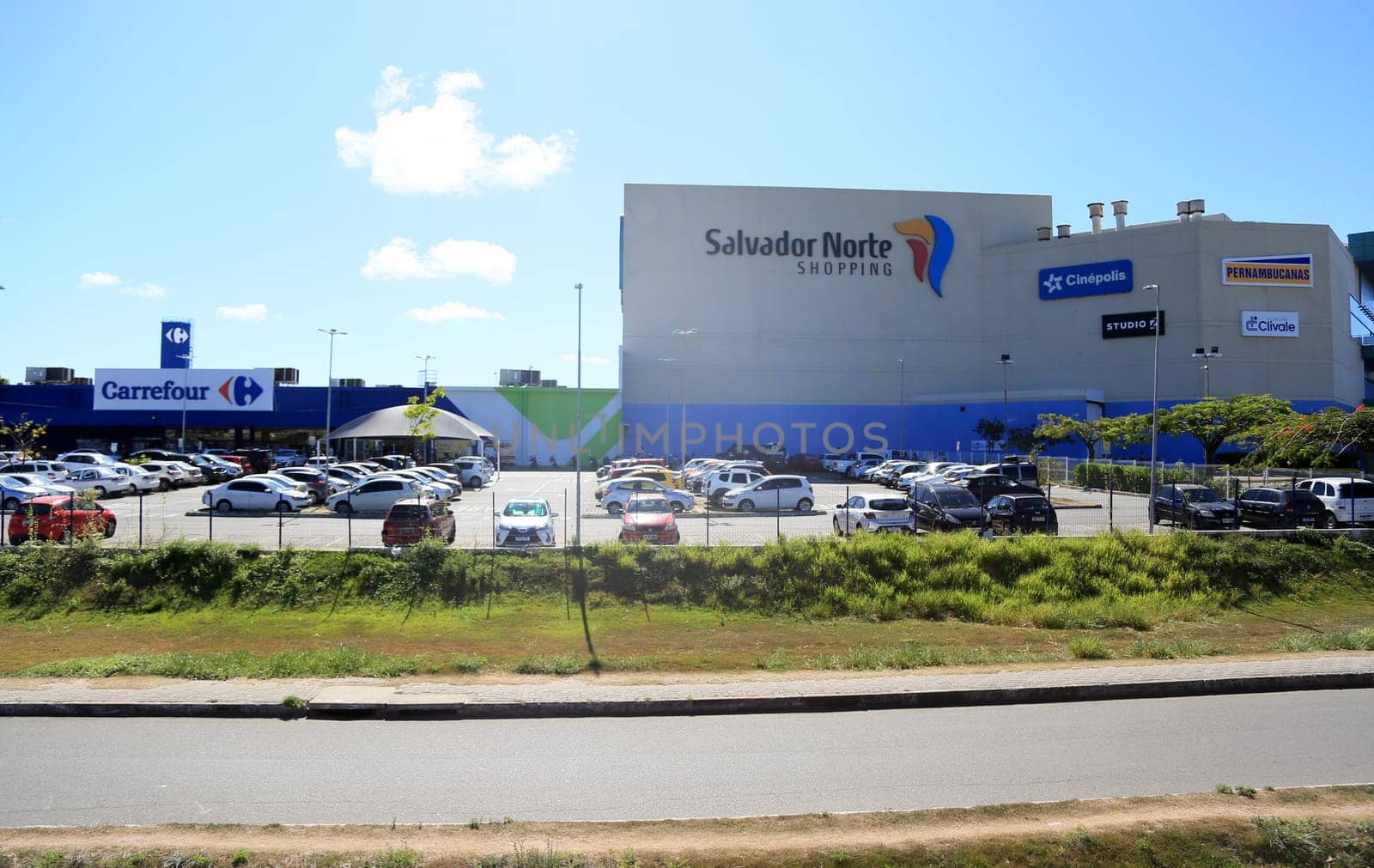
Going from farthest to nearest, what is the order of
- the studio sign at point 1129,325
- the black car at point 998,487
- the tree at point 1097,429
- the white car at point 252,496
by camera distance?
the studio sign at point 1129,325
the tree at point 1097,429
the white car at point 252,496
the black car at point 998,487

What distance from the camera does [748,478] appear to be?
3750cm

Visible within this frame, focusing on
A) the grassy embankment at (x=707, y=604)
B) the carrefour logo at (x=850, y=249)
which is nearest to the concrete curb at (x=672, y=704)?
the grassy embankment at (x=707, y=604)

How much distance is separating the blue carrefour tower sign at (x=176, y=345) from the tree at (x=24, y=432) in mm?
9647

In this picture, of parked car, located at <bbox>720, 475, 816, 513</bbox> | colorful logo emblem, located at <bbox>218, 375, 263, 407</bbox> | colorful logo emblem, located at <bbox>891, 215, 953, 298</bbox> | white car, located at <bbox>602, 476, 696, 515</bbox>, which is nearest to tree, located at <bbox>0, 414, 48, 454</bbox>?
colorful logo emblem, located at <bbox>218, 375, 263, 407</bbox>

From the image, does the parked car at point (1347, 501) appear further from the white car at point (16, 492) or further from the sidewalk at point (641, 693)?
the white car at point (16, 492)

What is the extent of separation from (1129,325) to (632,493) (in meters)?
54.7

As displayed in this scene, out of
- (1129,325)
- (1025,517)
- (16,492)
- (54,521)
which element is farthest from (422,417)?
(1129,325)

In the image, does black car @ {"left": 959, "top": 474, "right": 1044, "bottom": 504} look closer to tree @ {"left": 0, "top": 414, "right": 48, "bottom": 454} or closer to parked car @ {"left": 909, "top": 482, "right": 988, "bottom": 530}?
parked car @ {"left": 909, "top": 482, "right": 988, "bottom": 530}

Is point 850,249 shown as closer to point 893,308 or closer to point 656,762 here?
point 893,308

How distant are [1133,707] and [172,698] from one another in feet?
41.2

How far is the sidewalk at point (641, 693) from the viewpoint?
10750mm

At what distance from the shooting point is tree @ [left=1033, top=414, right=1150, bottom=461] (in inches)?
2040

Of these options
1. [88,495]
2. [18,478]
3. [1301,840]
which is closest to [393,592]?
[88,495]


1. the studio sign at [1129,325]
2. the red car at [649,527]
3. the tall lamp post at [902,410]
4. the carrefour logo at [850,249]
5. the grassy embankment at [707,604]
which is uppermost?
the carrefour logo at [850,249]
